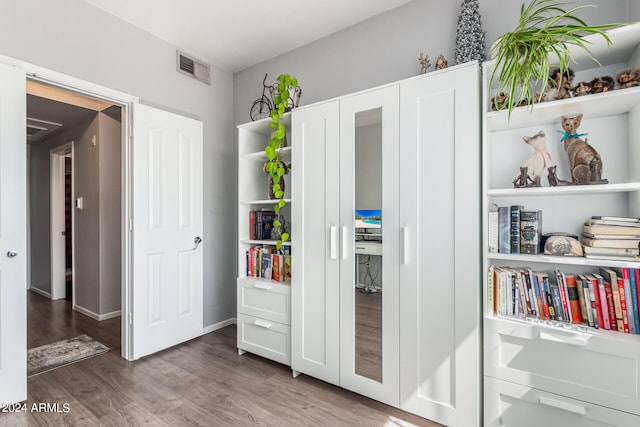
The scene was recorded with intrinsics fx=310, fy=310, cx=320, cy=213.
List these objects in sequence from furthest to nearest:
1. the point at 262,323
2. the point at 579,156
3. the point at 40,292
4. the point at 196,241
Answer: the point at 40,292 → the point at 196,241 → the point at 262,323 → the point at 579,156

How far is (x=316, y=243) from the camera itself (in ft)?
7.52

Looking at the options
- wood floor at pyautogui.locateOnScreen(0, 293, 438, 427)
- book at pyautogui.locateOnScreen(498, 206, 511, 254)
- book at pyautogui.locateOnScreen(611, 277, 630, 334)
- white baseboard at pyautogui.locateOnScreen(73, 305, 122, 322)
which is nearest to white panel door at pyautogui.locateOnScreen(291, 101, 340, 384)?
wood floor at pyautogui.locateOnScreen(0, 293, 438, 427)

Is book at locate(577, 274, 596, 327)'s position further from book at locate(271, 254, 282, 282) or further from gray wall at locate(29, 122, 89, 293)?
gray wall at locate(29, 122, 89, 293)

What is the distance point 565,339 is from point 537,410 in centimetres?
41

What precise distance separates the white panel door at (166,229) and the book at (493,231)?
103 inches

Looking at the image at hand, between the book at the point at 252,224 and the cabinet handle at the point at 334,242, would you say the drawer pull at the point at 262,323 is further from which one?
the cabinet handle at the point at 334,242

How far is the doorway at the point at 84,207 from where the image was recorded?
11.9 ft

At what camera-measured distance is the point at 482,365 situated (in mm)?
1726

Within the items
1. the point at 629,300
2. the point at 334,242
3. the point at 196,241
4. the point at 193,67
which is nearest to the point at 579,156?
the point at 629,300

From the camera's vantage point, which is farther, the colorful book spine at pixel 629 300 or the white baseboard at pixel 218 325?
the white baseboard at pixel 218 325

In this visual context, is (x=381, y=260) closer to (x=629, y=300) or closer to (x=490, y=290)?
(x=490, y=290)

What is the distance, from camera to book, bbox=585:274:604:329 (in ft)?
4.99

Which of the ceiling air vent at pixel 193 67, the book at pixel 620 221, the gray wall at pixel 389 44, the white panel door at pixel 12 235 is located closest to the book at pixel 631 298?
the book at pixel 620 221

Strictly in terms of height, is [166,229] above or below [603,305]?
above
